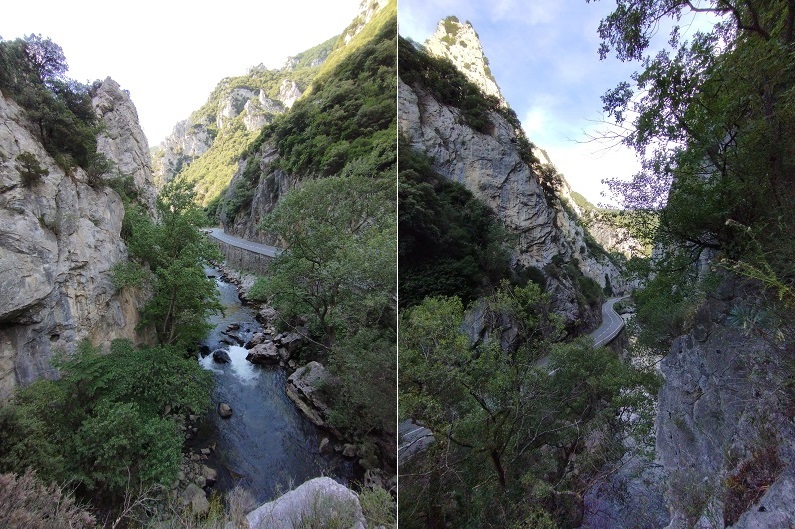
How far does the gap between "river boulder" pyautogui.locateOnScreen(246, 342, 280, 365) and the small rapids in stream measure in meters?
0.08

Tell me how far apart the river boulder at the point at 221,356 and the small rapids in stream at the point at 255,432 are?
6 cm

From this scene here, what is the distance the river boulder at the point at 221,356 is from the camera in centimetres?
575

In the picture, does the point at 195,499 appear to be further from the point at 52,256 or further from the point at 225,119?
the point at 225,119

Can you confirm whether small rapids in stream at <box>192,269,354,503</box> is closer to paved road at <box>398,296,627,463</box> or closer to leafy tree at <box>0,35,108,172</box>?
paved road at <box>398,296,627,463</box>

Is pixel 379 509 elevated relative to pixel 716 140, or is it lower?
lower

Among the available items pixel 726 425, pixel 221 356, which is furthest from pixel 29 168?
pixel 726 425

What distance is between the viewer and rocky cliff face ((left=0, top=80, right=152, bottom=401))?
8.49ft

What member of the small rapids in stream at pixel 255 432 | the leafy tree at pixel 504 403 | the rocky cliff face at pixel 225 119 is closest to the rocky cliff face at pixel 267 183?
the rocky cliff face at pixel 225 119

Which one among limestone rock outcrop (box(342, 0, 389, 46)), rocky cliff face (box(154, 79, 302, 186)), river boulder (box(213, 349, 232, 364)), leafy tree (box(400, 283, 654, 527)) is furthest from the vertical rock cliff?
river boulder (box(213, 349, 232, 364))

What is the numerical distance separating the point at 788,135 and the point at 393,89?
2115 millimetres

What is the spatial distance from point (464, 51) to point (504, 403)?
2057 millimetres

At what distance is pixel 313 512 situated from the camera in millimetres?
2094

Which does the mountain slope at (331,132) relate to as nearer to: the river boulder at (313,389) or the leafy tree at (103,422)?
the river boulder at (313,389)

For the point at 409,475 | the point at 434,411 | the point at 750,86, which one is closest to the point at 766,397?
the point at 750,86
